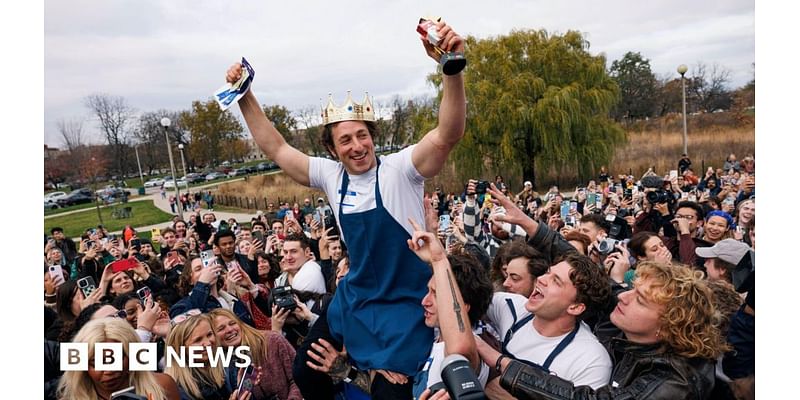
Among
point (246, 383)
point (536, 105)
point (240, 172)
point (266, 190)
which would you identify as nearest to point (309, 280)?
point (246, 383)

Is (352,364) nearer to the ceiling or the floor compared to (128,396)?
nearer to the ceiling

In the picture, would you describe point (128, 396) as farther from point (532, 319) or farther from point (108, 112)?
point (108, 112)

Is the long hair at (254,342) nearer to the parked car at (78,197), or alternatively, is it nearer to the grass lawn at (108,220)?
the grass lawn at (108,220)

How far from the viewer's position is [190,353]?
2.97 m

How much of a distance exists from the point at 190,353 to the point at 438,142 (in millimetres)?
1894

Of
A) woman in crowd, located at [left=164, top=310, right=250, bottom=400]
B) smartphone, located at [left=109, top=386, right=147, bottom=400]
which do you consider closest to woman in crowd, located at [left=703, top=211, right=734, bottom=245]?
woman in crowd, located at [left=164, top=310, right=250, bottom=400]

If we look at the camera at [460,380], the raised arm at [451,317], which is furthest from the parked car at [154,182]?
the camera at [460,380]

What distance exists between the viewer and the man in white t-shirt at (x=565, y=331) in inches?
79.2

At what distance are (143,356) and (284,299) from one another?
0.77 metres

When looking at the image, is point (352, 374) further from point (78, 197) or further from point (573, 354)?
point (78, 197)

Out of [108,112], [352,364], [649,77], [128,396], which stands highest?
[649,77]

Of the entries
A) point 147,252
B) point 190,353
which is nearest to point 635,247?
point 190,353

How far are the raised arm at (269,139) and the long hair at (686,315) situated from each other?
59.3 inches

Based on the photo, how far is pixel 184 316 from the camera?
10.6ft
